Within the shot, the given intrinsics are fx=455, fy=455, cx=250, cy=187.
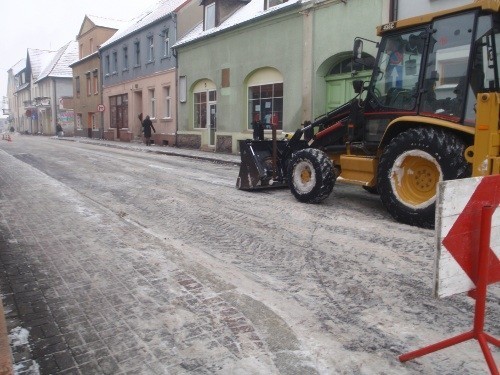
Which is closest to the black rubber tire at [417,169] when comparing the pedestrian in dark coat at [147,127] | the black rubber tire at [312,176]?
the black rubber tire at [312,176]

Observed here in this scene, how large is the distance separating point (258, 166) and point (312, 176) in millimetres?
1572

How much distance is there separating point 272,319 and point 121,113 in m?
31.7

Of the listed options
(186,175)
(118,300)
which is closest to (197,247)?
(118,300)

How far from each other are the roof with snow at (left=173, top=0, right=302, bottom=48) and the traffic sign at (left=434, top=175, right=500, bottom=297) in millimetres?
14451

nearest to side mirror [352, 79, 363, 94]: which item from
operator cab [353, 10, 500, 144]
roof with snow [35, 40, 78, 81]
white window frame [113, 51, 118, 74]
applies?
operator cab [353, 10, 500, 144]

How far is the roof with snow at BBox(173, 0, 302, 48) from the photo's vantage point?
16.6 m

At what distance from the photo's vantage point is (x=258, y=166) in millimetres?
9047

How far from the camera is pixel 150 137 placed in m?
27.1

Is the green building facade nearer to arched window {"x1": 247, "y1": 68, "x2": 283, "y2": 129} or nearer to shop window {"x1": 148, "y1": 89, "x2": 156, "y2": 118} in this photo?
arched window {"x1": 247, "y1": 68, "x2": 283, "y2": 129}

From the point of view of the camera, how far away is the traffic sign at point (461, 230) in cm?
249

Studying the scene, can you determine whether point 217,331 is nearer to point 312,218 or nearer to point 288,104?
point 312,218

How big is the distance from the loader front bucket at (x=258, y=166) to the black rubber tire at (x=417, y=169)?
2.87m

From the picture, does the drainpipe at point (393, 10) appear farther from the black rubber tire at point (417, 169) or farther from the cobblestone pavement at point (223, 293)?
the black rubber tire at point (417, 169)

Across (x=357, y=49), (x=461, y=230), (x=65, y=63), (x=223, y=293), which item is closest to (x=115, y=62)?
(x=65, y=63)
